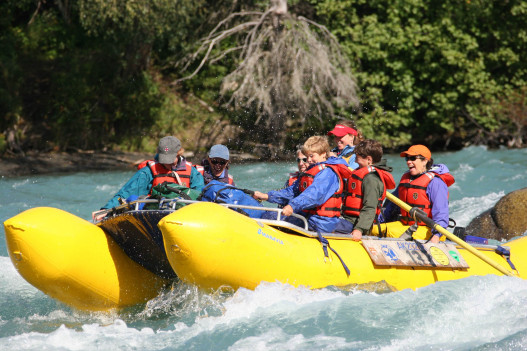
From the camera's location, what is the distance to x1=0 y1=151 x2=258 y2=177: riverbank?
44.4 ft

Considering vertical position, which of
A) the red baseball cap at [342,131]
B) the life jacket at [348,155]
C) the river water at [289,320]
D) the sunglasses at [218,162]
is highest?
the red baseball cap at [342,131]

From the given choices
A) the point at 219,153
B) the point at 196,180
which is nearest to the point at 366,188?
the point at 219,153

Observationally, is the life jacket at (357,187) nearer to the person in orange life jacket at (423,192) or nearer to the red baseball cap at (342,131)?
the person in orange life jacket at (423,192)

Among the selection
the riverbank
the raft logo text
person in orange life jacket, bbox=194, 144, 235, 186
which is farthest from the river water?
the riverbank

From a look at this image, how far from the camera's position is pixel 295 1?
51.2 ft

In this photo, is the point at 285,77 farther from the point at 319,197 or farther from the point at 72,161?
the point at 319,197

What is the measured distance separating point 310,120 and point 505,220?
7.09 meters

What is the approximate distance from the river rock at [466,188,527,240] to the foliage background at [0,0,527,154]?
680 centimetres

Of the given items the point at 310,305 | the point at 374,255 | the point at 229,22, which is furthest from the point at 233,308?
the point at 229,22

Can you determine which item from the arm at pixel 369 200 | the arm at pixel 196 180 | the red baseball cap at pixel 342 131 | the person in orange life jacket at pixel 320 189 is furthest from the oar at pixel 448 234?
the arm at pixel 196 180

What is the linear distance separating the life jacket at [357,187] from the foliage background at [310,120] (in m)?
9.17

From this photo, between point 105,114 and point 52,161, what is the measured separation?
194 centimetres

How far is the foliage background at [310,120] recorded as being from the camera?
50.4 feet

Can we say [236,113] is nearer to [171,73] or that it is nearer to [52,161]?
[171,73]
